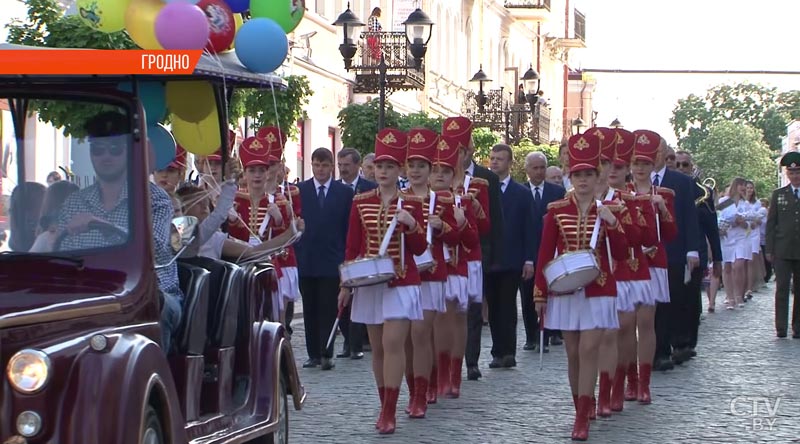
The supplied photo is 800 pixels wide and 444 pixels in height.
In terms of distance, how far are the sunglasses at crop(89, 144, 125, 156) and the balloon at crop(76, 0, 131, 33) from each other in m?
1.36

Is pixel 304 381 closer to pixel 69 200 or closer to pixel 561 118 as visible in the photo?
pixel 69 200

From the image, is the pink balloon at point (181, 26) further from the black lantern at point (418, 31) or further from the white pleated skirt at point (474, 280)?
the black lantern at point (418, 31)

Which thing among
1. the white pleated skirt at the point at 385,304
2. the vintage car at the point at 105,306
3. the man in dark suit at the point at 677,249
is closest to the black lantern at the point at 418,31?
the man in dark suit at the point at 677,249

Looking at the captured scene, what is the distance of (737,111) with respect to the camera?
476 feet

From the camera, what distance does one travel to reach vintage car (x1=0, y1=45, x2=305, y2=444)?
6.32 metres

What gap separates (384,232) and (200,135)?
2.40 m

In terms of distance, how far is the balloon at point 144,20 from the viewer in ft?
27.3

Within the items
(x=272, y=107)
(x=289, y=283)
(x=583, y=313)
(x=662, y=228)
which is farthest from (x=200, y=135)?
(x=272, y=107)

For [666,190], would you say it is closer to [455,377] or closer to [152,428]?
[455,377]

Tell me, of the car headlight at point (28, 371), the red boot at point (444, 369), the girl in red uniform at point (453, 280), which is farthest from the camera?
the red boot at point (444, 369)

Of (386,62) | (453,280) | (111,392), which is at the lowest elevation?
(111,392)

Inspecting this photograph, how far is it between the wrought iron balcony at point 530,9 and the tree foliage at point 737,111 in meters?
74.9

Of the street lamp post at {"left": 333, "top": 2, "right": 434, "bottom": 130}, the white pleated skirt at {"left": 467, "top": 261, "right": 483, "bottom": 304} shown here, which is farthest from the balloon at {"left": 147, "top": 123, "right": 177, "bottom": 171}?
the street lamp post at {"left": 333, "top": 2, "right": 434, "bottom": 130}

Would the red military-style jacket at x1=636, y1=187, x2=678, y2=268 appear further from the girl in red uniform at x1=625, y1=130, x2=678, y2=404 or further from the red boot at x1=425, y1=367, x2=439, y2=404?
the red boot at x1=425, y1=367, x2=439, y2=404
